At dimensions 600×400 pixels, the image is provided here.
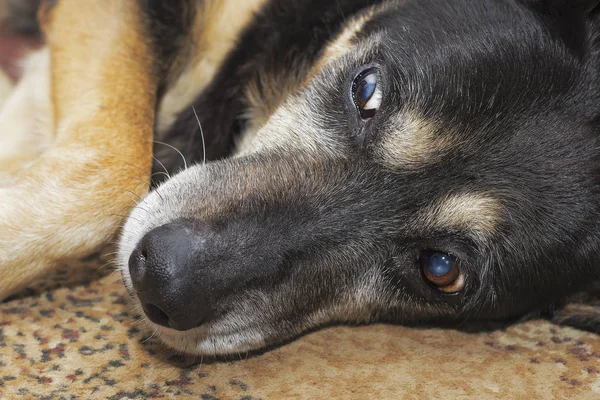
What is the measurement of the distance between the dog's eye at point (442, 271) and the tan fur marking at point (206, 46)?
1.17m

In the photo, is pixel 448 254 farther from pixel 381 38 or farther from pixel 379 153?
pixel 381 38

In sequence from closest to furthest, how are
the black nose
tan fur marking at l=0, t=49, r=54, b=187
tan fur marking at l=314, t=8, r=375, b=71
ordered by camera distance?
the black nose, tan fur marking at l=314, t=8, r=375, b=71, tan fur marking at l=0, t=49, r=54, b=187

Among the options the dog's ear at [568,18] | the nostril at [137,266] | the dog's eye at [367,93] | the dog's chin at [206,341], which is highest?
the dog's ear at [568,18]

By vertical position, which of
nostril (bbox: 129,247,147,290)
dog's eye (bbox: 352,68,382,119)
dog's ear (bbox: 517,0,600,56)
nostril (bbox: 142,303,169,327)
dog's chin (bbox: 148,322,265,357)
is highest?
dog's ear (bbox: 517,0,600,56)

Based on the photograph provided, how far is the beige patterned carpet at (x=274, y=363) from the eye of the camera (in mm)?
1839

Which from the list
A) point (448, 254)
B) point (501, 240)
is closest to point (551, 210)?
point (501, 240)

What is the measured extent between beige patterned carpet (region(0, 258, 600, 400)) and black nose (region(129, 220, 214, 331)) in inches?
7.6

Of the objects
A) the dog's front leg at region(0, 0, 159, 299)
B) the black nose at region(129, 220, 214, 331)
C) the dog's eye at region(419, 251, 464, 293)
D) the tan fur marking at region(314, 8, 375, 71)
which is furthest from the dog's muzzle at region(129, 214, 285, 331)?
the tan fur marking at region(314, 8, 375, 71)

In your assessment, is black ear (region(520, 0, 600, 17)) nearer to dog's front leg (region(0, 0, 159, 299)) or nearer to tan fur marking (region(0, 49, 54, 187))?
dog's front leg (region(0, 0, 159, 299))

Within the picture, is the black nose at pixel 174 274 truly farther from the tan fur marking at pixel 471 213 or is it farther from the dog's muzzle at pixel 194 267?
the tan fur marking at pixel 471 213

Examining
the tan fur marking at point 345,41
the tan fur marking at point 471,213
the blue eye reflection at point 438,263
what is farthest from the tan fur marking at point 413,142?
the tan fur marking at point 345,41

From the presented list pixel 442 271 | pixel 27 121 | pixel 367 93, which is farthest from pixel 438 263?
pixel 27 121

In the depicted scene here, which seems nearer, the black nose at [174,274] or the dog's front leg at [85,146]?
the black nose at [174,274]

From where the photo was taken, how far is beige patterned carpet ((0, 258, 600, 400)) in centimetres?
184
